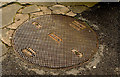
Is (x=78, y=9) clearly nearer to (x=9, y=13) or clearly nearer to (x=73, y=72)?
(x=9, y=13)

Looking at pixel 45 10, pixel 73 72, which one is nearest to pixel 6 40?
pixel 45 10

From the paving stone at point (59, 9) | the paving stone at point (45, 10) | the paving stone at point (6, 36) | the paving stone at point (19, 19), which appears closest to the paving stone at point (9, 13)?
the paving stone at point (19, 19)

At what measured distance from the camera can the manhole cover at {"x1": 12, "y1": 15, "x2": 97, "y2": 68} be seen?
2.67 metres

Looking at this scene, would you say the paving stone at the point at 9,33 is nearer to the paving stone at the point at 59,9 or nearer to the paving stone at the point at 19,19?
the paving stone at the point at 19,19

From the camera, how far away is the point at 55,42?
2.91 meters

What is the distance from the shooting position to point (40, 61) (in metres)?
2.63

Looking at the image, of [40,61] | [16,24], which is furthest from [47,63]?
[16,24]

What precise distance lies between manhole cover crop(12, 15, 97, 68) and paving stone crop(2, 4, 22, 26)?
426 millimetres

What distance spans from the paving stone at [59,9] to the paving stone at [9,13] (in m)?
0.94

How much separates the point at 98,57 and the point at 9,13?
2.43 metres

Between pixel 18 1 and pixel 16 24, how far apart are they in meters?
1.02

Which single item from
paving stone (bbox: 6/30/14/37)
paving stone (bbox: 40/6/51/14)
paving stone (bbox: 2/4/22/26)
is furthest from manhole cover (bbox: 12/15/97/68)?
paving stone (bbox: 2/4/22/26)

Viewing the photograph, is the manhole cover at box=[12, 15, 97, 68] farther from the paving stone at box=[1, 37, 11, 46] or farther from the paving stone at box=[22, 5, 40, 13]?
the paving stone at box=[22, 5, 40, 13]

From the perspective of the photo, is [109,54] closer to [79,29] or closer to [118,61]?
[118,61]
